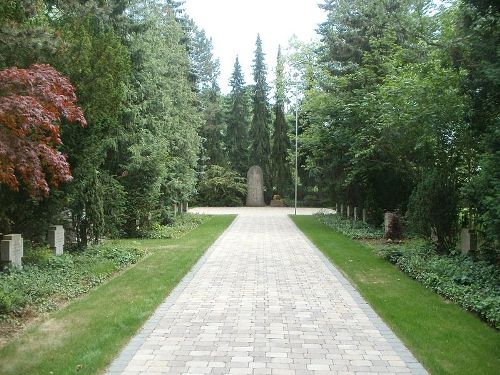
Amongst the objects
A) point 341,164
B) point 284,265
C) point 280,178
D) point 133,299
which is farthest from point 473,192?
point 280,178

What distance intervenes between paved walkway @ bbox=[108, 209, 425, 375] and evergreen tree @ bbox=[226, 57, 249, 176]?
35068 mm

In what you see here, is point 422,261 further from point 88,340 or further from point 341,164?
point 341,164

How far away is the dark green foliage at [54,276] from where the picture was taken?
25.1 feet

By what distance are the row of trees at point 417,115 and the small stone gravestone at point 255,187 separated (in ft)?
57.5

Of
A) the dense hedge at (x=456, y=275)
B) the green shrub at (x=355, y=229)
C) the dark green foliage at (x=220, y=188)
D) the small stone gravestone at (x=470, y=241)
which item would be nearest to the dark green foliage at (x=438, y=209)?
the dense hedge at (x=456, y=275)

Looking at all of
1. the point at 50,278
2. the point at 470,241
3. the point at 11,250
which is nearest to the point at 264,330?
the point at 50,278

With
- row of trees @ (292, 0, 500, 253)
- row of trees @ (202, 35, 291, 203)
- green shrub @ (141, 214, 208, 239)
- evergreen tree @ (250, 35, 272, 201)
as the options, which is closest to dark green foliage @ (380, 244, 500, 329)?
row of trees @ (292, 0, 500, 253)

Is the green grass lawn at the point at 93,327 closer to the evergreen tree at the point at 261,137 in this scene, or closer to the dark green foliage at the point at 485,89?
the dark green foliage at the point at 485,89

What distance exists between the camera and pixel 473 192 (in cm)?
957

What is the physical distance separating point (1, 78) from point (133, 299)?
12.6ft

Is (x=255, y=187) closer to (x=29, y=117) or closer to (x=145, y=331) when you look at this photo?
(x=29, y=117)

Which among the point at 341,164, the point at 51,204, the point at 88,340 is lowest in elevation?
the point at 88,340

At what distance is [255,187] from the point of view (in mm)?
42438

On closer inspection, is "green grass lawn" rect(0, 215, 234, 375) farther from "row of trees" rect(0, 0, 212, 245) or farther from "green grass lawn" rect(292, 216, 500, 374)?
"green grass lawn" rect(292, 216, 500, 374)
